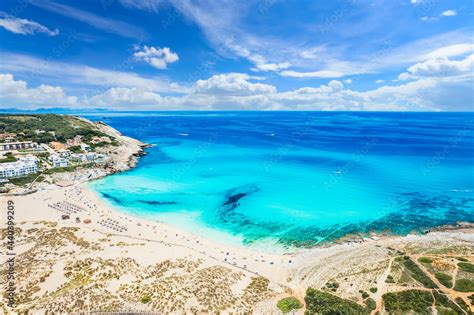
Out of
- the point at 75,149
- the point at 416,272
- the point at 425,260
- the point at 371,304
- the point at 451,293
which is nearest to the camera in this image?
the point at 371,304

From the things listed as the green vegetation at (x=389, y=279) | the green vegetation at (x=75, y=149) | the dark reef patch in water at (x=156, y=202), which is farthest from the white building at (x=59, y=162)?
the green vegetation at (x=389, y=279)

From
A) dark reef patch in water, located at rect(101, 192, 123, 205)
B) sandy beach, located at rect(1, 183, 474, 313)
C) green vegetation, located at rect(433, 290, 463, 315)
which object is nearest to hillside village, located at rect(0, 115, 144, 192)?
dark reef patch in water, located at rect(101, 192, 123, 205)

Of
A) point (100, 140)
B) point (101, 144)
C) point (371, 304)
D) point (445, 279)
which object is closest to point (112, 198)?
point (101, 144)

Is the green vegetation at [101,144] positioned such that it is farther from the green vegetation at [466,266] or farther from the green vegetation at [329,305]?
the green vegetation at [466,266]

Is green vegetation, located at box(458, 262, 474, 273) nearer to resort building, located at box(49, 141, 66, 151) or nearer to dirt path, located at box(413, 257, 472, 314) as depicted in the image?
dirt path, located at box(413, 257, 472, 314)

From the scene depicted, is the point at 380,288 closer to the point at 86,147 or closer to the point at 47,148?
the point at 86,147
